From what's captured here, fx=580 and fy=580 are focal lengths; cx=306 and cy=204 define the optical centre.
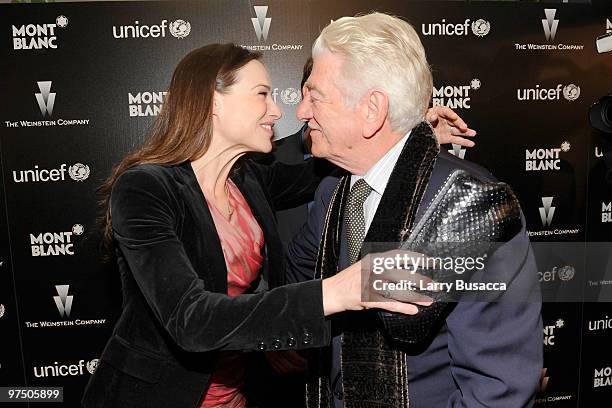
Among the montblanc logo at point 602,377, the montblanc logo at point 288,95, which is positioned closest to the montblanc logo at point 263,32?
the montblanc logo at point 288,95

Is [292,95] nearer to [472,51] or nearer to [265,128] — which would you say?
[472,51]

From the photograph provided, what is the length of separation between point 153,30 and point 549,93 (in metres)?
2.38

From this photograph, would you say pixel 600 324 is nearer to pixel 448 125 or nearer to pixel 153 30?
pixel 448 125

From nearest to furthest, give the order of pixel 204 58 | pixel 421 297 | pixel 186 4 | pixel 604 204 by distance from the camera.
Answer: pixel 421 297 → pixel 204 58 → pixel 186 4 → pixel 604 204

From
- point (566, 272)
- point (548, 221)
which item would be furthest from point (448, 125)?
A: point (566, 272)

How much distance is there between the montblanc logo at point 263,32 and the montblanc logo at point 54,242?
1.44m

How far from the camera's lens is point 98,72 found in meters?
3.21

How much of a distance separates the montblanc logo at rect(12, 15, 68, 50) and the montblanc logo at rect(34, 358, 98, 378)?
180 cm

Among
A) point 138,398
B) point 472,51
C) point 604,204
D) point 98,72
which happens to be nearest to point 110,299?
point 98,72

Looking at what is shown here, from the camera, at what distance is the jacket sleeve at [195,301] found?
47.9 inches

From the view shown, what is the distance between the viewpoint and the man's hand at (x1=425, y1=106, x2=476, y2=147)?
193 cm

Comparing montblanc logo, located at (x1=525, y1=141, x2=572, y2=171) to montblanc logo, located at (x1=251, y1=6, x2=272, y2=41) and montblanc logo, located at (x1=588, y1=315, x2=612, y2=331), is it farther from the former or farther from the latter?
montblanc logo, located at (x1=251, y1=6, x2=272, y2=41)

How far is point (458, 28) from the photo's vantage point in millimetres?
3391

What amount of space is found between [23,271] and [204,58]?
6.97 ft
